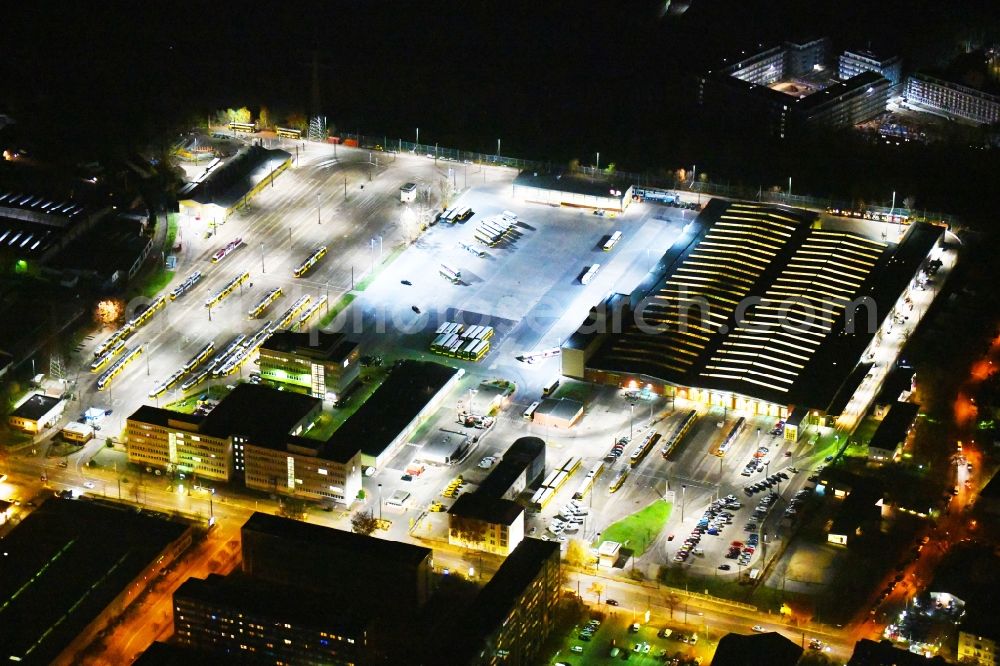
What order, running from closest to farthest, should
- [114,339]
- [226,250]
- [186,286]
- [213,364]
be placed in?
[213,364]
[114,339]
[186,286]
[226,250]

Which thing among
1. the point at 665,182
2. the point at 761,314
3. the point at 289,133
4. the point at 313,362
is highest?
the point at 665,182

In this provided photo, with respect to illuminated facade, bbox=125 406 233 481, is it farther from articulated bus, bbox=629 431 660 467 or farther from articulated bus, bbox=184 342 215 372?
articulated bus, bbox=629 431 660 467

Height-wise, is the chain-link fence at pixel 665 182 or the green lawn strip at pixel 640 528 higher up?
the chain-link fence at pixel 665 182

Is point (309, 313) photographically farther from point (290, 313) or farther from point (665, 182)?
point (665, 182)

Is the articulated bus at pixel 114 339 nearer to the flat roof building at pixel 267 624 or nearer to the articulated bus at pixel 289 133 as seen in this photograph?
the articulated bus at pixel 289 133

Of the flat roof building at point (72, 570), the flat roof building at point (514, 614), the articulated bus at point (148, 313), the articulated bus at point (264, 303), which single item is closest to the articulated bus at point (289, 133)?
the articulated bus at point (264, 303)

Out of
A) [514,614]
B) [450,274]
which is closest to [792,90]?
[450,274]

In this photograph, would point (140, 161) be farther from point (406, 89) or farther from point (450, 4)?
point (450, 4)
